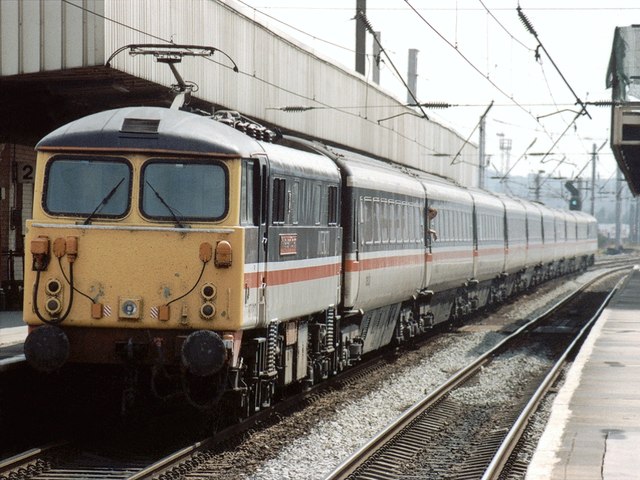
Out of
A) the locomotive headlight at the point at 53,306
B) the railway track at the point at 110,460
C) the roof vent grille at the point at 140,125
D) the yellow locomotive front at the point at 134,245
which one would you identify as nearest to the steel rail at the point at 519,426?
the railway track at the point at 110,460

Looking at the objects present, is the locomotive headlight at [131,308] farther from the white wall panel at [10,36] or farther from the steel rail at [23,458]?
the white wall panel at [10,36]

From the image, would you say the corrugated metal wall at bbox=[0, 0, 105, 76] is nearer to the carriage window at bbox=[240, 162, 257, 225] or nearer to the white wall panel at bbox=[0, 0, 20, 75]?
the white wall panel at bbox=[0, 0, 20, 75]

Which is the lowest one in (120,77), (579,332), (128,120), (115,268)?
(579,332)

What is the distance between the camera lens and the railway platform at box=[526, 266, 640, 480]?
11.0 metres

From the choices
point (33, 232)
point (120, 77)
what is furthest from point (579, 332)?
point (33, 232)

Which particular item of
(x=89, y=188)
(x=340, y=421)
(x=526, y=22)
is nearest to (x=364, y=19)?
(x=526, y=22)

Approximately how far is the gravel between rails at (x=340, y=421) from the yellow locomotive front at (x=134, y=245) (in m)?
1.18

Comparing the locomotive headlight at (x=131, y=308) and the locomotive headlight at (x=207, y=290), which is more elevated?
the locomotive headlight at (x=207, y=290)

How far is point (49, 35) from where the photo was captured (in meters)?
20.0

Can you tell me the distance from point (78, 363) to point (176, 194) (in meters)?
2.01

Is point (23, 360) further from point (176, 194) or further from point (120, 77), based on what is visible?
point (120, 77)

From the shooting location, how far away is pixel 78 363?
40.5ft

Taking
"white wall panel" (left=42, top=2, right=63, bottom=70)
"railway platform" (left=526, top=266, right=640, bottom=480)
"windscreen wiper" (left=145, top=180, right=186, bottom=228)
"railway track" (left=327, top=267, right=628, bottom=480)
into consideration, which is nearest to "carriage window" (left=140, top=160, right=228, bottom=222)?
"windscreen wiper" (left=145, top=180, right=186, bottom=228)

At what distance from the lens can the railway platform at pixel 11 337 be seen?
13.3 metres
